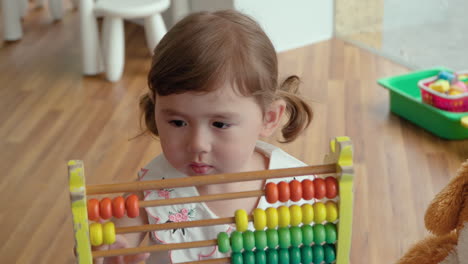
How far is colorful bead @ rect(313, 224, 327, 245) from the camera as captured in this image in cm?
90

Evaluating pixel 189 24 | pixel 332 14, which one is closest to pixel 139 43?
pixel 332 14

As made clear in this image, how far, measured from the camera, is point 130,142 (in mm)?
2080

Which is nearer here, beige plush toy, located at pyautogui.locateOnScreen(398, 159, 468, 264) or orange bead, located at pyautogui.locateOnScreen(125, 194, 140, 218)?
orange bead, located at pyautogui.locateOnScreen(125, 194, 140, 218)

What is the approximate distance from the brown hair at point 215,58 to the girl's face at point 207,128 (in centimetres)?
1

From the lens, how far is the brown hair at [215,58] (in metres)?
0.96

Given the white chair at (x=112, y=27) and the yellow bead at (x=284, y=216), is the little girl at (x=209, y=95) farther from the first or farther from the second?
the white chair at (x=112, y=27)

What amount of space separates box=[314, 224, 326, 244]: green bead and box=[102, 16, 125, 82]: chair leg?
68.2 inches

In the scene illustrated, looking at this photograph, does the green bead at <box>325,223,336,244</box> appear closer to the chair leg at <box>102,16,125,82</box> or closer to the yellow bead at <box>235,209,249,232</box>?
the yellow bead at <box>235,209,249,232</box>

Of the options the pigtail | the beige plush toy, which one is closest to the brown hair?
the pigtail

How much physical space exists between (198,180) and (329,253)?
0.21 metres

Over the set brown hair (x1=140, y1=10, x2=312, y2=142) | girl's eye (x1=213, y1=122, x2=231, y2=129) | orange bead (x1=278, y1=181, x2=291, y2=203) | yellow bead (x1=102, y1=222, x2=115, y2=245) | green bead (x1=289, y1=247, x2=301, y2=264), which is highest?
brown hair (x1=140, y1=10, x2=312, y2=142)

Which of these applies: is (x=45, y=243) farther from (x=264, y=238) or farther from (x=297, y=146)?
(x=264, y=238)

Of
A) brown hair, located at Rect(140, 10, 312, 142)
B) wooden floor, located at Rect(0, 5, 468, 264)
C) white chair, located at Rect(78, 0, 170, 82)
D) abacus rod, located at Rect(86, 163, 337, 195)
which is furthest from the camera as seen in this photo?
white chair, located at Rect(78, 0, 170, 82)

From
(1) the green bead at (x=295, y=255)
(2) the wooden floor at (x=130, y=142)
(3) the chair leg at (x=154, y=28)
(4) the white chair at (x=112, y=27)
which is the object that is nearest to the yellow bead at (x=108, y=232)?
(1) the green bead at (x=295, y=255)
